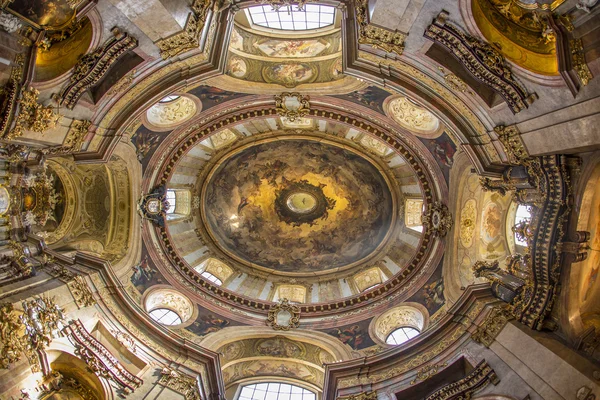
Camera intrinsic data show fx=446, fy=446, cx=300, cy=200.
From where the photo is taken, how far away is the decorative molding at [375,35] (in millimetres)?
12250

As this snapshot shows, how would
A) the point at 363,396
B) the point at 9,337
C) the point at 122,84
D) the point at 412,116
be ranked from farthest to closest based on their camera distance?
the point at 412,116 < the point at 363,396 < the point at 122,84 < the point at 9,337

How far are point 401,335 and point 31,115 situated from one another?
16.3 metres

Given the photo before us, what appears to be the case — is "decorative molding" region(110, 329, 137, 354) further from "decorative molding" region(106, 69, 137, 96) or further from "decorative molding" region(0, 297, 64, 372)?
"decorative molding" region(106, 69, 137, 96)

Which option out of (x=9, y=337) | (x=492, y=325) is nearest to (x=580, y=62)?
(x=492, y=325)

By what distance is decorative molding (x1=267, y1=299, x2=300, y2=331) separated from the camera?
2067 cm

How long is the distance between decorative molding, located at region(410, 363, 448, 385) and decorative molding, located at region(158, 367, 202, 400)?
773 cm

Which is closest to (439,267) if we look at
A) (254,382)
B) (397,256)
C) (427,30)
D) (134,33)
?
(397,256)

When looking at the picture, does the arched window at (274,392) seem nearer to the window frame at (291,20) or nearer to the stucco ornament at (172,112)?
→ the stucco ornament at (172,112)

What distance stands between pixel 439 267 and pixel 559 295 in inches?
304

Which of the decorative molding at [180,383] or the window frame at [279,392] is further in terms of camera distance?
the window frame at [279,392]

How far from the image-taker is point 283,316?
69.7 ft

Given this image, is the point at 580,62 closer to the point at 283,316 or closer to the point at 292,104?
the point at 292,104

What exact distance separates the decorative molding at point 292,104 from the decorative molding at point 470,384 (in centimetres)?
1200

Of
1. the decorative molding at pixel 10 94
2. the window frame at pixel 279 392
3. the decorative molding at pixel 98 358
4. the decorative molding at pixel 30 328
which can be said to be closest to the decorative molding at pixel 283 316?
the window frame at pixel 279 392
